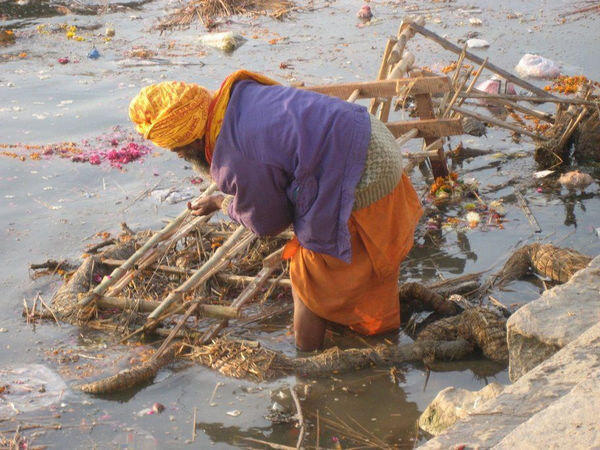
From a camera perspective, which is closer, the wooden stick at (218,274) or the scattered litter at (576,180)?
the wooden stick at (218,274)

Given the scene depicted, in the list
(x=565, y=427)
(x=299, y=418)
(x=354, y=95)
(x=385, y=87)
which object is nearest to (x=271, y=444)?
(x=299, y=418)

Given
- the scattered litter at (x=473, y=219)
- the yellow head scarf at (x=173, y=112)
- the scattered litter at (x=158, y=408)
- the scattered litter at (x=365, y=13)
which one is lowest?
the scattered litter at (x=158, y=408)

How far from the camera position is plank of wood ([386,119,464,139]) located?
16.5 ft

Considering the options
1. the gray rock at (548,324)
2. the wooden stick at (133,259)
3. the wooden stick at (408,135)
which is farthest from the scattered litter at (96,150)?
the gray rock at (548,324)

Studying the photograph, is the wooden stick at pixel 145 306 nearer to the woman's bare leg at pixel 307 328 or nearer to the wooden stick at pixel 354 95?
the woman's bare leg at pixel 307 328

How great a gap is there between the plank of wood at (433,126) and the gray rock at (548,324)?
80.8 inches

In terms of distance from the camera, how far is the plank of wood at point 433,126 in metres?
5.03

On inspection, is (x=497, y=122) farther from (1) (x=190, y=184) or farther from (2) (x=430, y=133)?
(1) (x=190, y=184)

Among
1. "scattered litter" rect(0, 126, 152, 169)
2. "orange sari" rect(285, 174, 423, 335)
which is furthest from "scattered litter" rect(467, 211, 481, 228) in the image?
"scattered litter" rect(0, 126, 152, 169)

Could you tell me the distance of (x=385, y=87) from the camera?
188 inches

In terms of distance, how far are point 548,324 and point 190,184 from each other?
3.76 metres

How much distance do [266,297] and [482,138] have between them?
3.08 m

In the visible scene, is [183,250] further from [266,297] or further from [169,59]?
[169,59]

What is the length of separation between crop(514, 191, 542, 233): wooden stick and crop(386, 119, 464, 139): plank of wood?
2.48 feet
